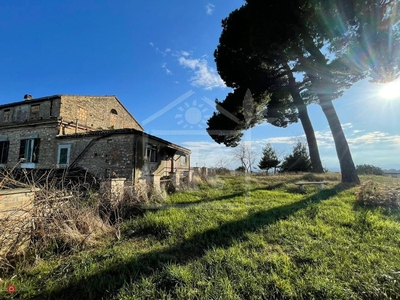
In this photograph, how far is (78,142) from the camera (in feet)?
41.8

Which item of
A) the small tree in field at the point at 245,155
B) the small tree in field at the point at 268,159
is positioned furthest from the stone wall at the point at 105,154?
the small tree in field at the point at 268,159

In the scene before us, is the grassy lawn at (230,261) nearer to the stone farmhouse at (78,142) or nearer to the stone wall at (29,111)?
the stone farmhouse at (78,142)

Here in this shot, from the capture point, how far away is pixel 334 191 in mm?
7809

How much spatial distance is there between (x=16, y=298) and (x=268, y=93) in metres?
14.0

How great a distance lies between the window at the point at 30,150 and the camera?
14038mm

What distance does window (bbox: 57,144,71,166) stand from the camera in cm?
1295

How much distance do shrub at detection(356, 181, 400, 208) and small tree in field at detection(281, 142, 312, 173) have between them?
12395 mm

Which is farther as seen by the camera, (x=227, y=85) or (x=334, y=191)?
(x=227, y=85)

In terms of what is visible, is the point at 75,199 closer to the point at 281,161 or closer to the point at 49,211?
the point at 49,211

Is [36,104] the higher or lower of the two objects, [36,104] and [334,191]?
the higher

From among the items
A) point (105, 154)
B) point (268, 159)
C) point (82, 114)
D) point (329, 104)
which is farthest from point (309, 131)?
point (82, 114)

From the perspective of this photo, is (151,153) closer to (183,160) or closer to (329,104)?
(183,160)

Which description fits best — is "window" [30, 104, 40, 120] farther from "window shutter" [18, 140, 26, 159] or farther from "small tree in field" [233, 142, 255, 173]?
"small tree in field" [233, 142, 255, 173]

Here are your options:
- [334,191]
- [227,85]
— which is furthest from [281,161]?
[334,191]
